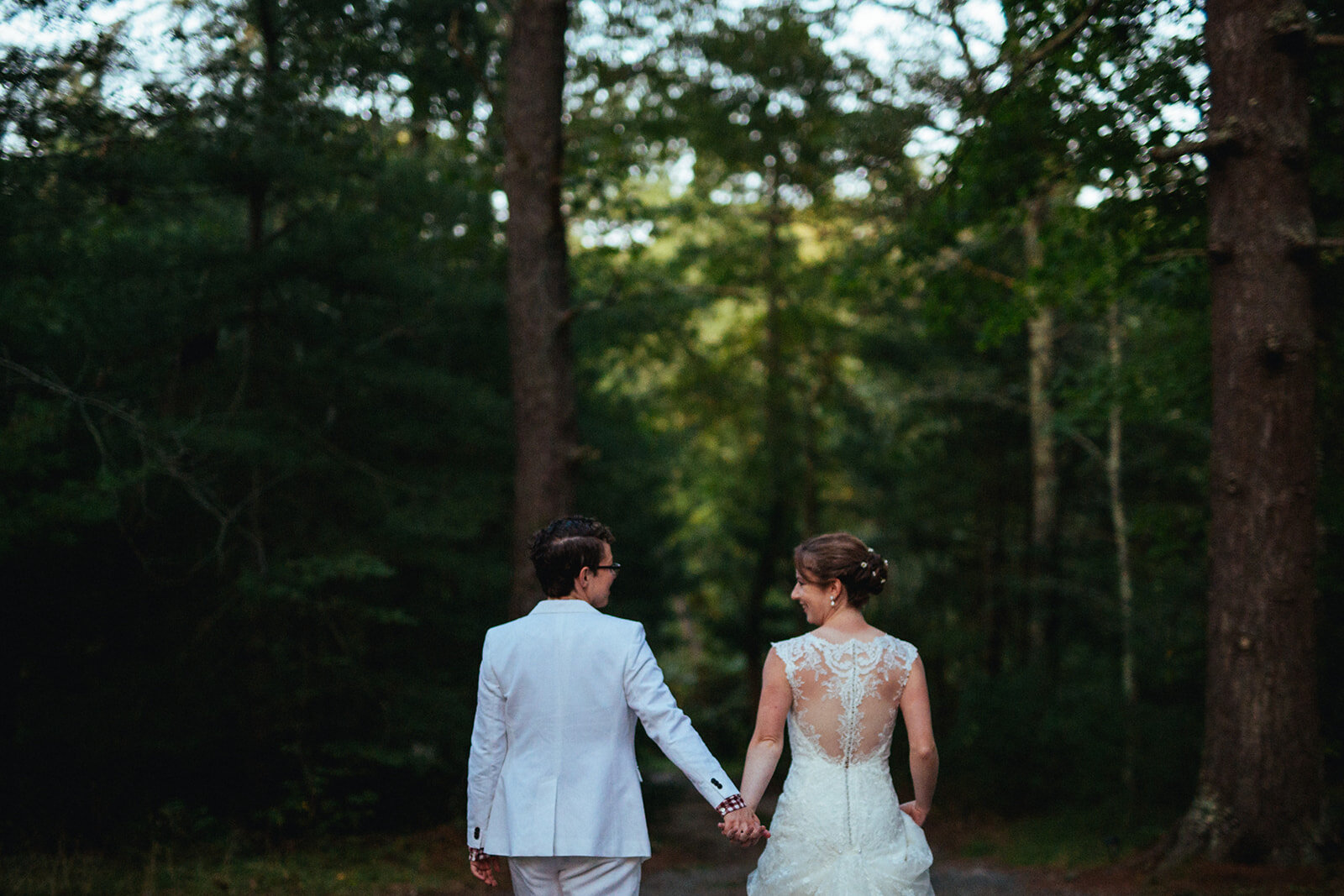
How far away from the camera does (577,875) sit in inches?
148

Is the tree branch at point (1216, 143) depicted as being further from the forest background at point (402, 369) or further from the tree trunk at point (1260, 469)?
the forest background at point (402, 369)

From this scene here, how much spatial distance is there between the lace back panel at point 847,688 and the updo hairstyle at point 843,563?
0.69ft

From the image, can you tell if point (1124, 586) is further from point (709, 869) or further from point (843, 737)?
point (843, 737)

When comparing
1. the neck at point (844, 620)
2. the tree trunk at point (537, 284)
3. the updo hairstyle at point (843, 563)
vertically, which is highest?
the tree trunk at point (537, 284)

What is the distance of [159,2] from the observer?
27.0 feet

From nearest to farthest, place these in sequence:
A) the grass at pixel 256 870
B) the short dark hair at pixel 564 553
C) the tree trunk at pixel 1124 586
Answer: the short dark hair at pixel 564 553, the grass at pixel 256 870, the tree trunk at pixel 1124 586

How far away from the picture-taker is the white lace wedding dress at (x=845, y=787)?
4.08 metres

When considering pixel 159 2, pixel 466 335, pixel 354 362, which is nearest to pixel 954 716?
pixel 466 335

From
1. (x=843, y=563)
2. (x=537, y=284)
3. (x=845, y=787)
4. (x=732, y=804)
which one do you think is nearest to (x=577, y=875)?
(x=732, y=804)

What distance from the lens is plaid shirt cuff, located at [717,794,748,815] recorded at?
3.69 m

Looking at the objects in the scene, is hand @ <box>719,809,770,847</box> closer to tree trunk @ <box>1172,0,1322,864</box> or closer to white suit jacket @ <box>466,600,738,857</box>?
white suit jacket @ <box>466,600,738,857</box>

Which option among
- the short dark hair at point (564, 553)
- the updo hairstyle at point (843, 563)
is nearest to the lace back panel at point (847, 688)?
the updo hairstyle at point (843, 563)

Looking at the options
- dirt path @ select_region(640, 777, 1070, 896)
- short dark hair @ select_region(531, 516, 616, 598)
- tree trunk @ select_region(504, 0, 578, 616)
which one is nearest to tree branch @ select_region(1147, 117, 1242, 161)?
tree trunk @ select_region(504, 0, 578, 616)

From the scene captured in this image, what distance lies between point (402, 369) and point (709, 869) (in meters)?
6.35
